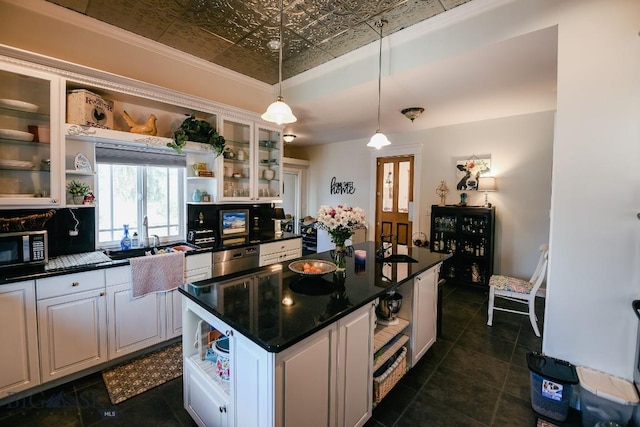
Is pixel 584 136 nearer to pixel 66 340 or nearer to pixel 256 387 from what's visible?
pixel 256 387

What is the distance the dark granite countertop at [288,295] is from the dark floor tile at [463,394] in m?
0.91

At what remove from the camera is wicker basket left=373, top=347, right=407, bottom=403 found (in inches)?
73.0

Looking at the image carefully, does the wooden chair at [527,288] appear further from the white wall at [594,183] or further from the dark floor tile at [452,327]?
the white wall at [594,183]

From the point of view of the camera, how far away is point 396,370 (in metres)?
2.05

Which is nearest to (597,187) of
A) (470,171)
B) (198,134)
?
(470,171)

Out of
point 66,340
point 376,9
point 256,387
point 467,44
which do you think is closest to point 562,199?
point 467,44

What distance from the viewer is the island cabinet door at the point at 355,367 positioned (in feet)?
4.86

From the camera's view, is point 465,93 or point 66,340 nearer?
point 66,340

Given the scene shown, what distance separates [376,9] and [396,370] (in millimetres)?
2804

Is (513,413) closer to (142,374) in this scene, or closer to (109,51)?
(142,374)

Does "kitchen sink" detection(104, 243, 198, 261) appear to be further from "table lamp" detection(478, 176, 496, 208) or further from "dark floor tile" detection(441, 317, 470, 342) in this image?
"table lamp" detection(478, 176, 496, 208)

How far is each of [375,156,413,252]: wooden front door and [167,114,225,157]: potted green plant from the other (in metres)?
3.28

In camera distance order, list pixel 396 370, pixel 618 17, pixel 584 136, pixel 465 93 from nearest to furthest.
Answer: pixel 618 17 → pixel 584 136 → pixel 396 370 → pixel 465 93

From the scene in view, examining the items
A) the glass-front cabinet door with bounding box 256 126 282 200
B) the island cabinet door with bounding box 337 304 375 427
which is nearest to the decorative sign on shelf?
the glass-front cabinet door with bounding box 256 126 282 200
